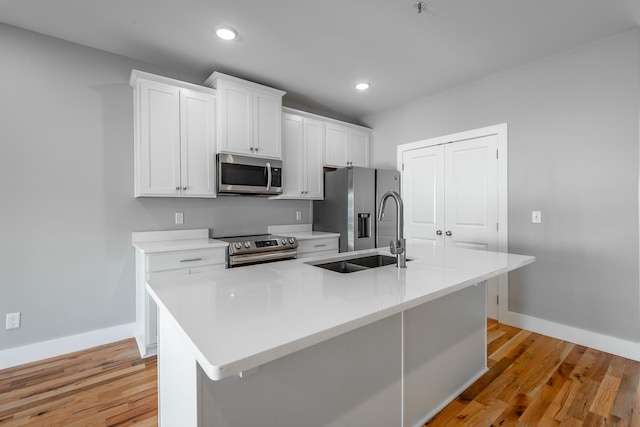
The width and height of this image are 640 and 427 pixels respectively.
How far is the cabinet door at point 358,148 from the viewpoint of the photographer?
4.27 m

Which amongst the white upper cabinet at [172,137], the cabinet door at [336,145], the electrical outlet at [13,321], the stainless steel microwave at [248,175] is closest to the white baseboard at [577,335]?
the cabinet door at [336,145]

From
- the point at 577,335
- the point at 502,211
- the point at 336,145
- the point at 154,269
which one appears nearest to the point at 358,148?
the point at 336,145

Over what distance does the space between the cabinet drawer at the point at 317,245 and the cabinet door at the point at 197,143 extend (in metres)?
1.10

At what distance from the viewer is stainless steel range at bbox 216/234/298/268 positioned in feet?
9.17

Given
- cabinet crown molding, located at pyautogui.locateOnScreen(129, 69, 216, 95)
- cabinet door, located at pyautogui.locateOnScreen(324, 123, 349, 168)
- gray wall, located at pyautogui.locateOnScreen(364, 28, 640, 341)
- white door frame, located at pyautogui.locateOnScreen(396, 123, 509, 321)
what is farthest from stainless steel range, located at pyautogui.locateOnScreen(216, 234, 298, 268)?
gray wall, located at pyautogui.locateOnScreen(364, 28, 640, 341)

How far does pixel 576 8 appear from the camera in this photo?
7.02 feet

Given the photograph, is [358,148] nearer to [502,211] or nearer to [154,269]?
[502,211]

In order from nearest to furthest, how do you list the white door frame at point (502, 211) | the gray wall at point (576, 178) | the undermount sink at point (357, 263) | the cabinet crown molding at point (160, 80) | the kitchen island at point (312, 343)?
the kitchen island at point (312, 343) < the undermount sink at point (357, 263) < the gray wall at point (576, 178) < the cabinet crown molding at point (160, 80) < the white door frame at point (502, 211)

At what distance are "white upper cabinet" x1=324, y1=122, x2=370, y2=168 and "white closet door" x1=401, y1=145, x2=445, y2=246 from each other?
0.63 meters

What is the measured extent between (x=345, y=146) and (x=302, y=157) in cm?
75

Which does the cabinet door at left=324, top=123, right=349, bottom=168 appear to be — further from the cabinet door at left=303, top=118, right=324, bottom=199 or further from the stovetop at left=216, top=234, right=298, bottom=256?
the stovetop at left=216, top=234, right=298, bottom=256

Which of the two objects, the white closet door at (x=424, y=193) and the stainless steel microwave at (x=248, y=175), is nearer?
the stainless steel microwave at (x=248, y=175)

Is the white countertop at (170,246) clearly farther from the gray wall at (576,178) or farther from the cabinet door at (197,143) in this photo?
the gray wall at (576,178)

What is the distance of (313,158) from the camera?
384 cm
